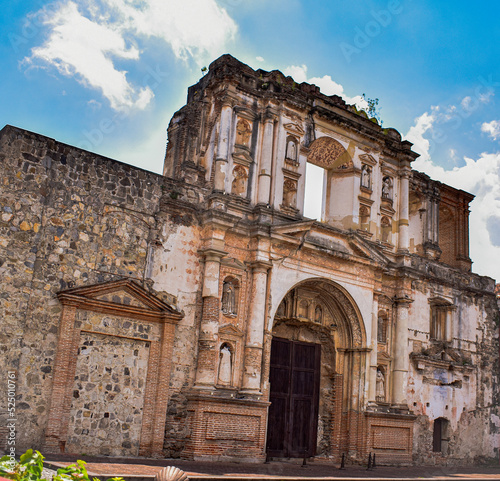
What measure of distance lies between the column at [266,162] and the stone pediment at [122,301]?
4.15 metres

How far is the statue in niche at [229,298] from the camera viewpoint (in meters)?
15.3

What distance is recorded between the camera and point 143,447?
13492 mm

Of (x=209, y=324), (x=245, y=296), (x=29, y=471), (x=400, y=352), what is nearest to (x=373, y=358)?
(x=400, y=352)

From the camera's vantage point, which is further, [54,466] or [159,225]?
[159,225]

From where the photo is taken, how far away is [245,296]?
Result: 15.6 meters

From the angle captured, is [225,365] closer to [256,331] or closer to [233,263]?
[256,331]

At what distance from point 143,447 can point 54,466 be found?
401 cm

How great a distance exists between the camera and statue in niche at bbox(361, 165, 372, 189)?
19150 millimetres

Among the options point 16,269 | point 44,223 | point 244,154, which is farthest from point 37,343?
point 244,154

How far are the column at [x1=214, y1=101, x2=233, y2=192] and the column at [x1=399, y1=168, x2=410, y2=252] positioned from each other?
6.86 meters

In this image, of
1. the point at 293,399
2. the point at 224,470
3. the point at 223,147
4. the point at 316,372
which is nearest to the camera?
the point at 224,470

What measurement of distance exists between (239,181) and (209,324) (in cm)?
427

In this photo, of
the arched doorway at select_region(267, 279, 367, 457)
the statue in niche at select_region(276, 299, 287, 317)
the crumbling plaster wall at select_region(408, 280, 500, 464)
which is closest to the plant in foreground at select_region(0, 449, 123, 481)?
the arched doorway at select_region(267, 279, 367, 457)

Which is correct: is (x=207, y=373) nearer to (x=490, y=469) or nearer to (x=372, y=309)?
(x=372, y=309)
